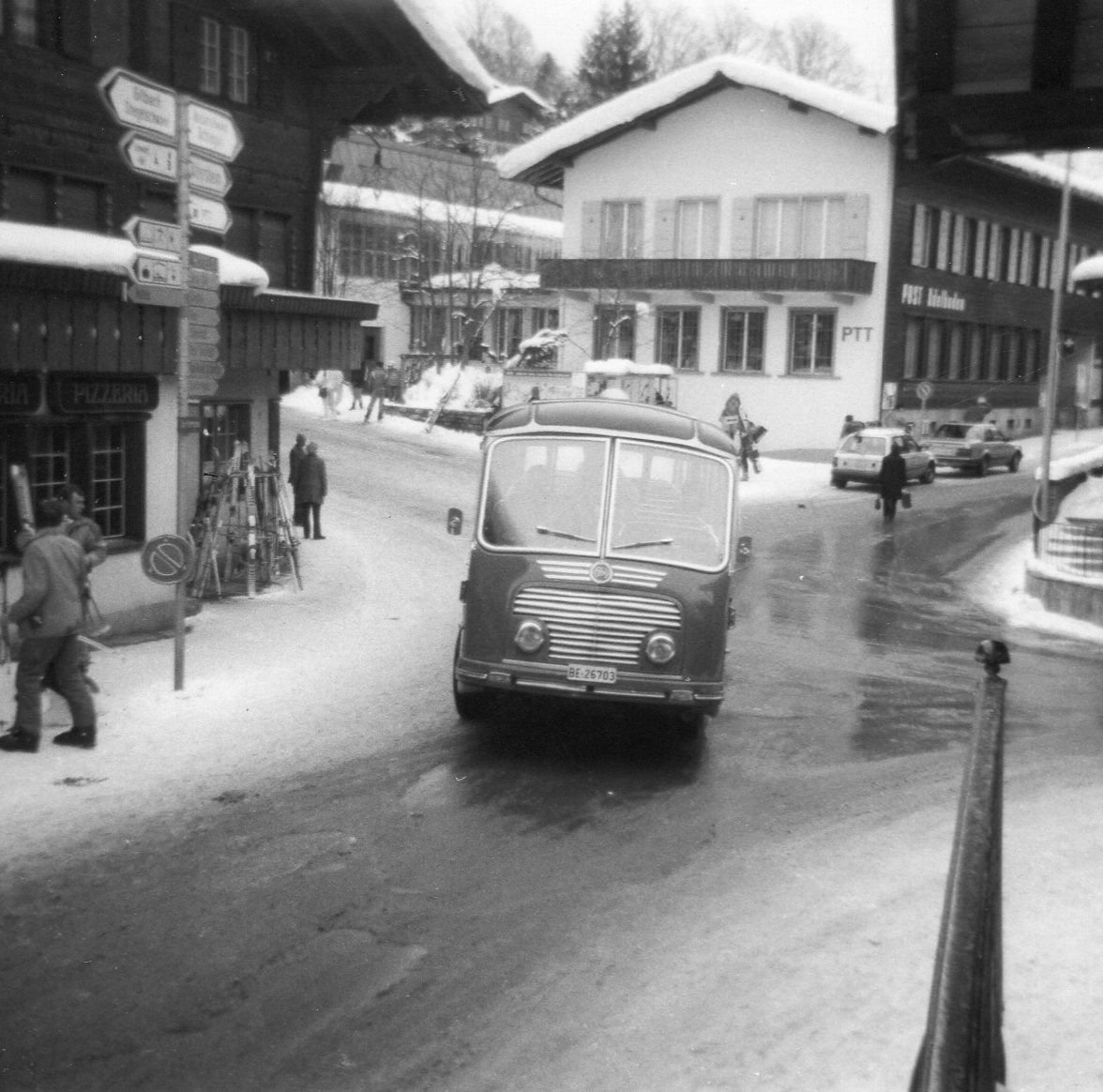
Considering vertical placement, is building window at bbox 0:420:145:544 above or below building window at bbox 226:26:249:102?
below

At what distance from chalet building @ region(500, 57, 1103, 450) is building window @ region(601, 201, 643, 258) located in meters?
0.06

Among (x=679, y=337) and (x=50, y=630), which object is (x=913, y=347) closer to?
(x=679, y=337)

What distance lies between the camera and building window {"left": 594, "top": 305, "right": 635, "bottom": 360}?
49219 mm

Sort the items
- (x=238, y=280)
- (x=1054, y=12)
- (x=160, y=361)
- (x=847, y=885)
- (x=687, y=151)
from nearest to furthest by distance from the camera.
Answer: (x=1054, y=12) → (x=847, y=885) → (x=160, y=361) → (x=238, y=280) → (x=687, y=151)

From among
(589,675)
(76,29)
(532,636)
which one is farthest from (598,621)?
(76,29)

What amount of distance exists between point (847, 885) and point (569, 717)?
448 cm

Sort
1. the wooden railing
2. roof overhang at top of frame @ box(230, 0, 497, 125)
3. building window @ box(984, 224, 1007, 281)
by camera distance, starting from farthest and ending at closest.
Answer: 1. building window @ box(984, 224, 1007, 281)
2. roof overhang at top of frame @ box(230, 0, 497, 125)
3. the wooden railing

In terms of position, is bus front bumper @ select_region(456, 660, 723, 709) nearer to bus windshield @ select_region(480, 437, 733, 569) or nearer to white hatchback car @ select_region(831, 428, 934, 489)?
bus windshield @ select_region(480, 437, 733, 569)

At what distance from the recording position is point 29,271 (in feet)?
41.8

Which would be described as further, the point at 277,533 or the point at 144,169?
the point at 277,533

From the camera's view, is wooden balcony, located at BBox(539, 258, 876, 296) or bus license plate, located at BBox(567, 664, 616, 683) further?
wooden balcony, located at BBox(539, 258, 876, 296)

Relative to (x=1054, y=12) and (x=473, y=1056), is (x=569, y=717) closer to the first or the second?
(x=473, y=1056)

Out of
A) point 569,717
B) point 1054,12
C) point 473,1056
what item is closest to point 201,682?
point 569,717

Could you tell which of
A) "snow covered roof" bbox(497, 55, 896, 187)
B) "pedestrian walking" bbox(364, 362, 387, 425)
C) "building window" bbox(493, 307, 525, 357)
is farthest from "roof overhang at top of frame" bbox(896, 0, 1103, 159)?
"building window" bbox(493, 307, 525, 357)
